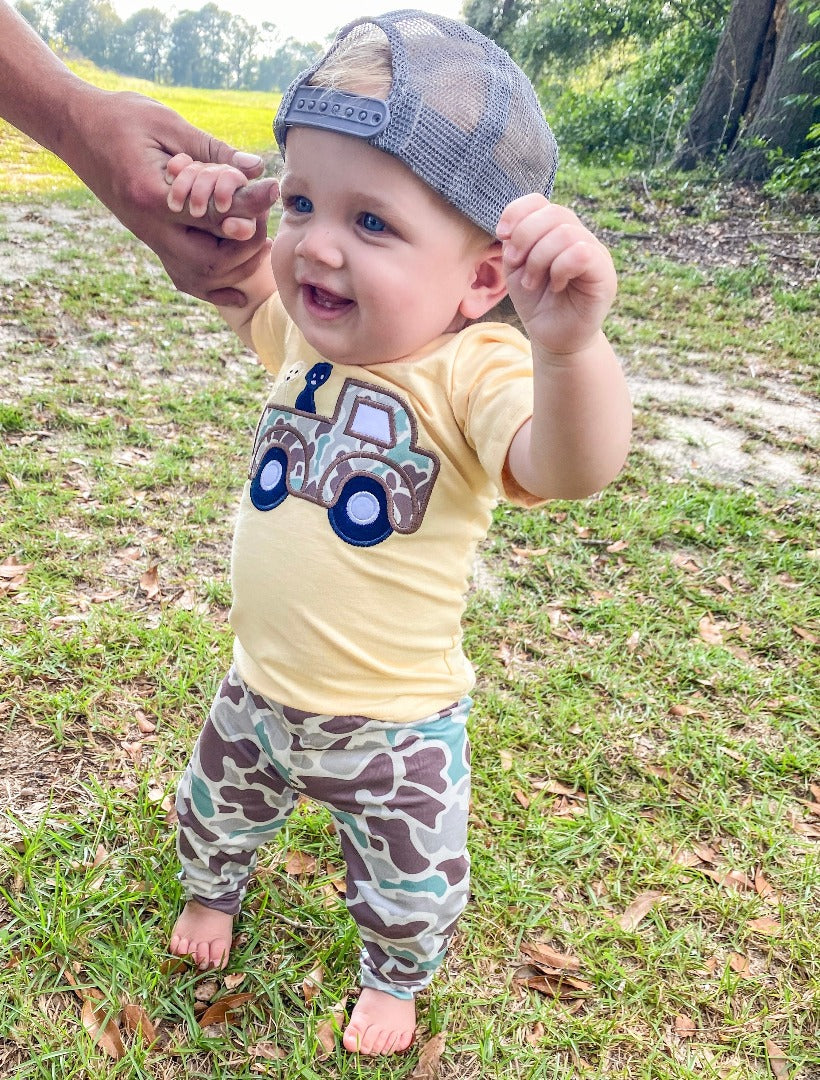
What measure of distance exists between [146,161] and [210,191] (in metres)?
0.34

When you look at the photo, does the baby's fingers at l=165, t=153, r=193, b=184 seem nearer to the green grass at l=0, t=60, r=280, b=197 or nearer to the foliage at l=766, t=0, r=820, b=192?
the green grass at l=0, t=60, r=280, b=197

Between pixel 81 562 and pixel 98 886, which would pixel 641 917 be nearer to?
pixel 98 886

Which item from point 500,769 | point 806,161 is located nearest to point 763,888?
point 500,769

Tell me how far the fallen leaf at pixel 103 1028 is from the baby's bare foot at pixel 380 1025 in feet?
1.50

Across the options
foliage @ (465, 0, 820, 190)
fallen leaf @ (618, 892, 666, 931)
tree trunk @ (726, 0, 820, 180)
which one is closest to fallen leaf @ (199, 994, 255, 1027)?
fallen leaf @ (618, 892, 666, 931)

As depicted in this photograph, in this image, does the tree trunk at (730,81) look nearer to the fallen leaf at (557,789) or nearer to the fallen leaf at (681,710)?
the fallen leaf at (681,710)

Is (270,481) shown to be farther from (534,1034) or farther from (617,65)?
(617,65)

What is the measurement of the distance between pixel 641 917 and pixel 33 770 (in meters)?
1.65

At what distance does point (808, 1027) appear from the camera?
1895 mm

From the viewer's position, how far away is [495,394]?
1.30 metres

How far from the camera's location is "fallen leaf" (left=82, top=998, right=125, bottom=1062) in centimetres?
167

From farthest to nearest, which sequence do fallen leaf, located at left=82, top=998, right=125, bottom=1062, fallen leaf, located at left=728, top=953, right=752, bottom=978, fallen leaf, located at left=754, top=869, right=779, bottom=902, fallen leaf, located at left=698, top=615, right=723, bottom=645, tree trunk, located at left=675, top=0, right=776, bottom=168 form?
tree trunk, located at left=675, top=0, right=776, bottom=168, fallen leaf, located at left=698, top=615, right=723, bottom=645, fallen leaf, located at left=754, top=869, right=779, bottom=902, fallen leaf, located at left=728, top=953, right=752, bottom=978, fallen leaf, located at left=82, top=998, right=125, bottom=1062

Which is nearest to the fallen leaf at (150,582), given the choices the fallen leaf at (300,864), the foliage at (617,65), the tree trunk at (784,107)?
the fallen leaf at (300,864)

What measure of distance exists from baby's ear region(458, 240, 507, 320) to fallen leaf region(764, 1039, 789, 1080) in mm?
1714
